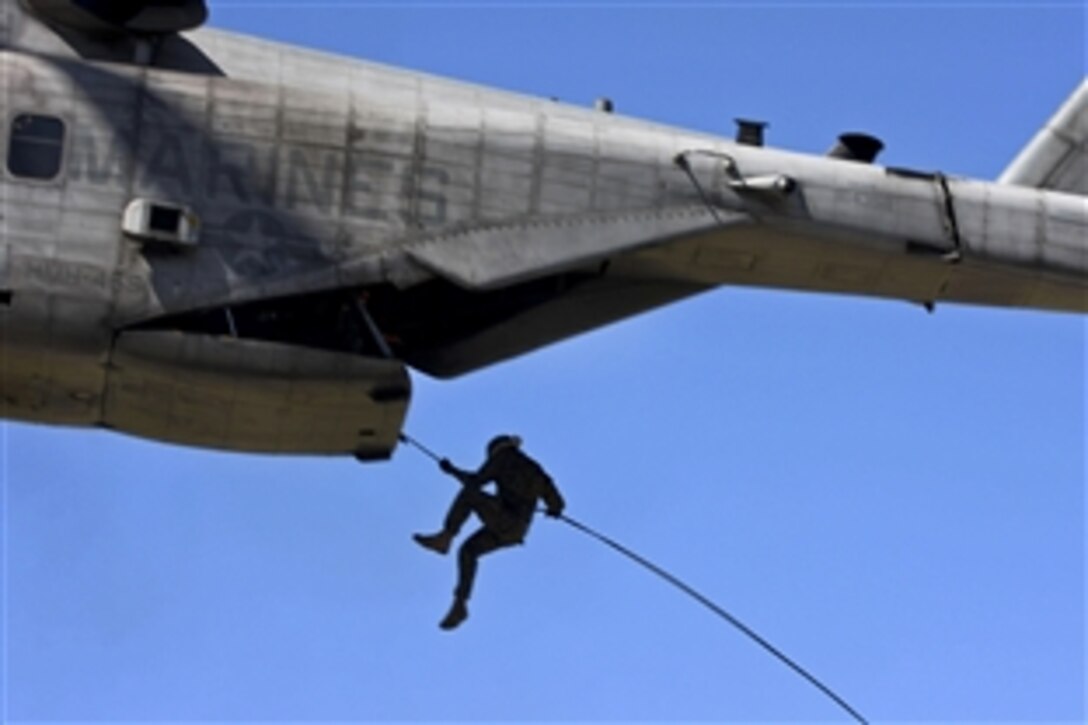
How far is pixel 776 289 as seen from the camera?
31.0 metres

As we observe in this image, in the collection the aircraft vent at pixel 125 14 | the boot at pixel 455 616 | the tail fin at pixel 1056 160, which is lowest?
the boot at pixel 455 616

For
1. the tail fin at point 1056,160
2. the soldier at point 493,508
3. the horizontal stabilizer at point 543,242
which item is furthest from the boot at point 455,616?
the tail fin at point 1056,160

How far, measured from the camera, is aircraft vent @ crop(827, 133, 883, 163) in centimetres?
3075

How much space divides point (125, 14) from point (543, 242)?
5497 millimetres

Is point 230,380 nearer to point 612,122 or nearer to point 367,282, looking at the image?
point 367,282

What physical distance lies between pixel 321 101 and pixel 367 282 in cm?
219

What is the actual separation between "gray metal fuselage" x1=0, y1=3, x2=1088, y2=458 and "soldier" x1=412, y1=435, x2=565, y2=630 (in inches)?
47.4

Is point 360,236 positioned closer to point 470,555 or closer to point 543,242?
point 543,242

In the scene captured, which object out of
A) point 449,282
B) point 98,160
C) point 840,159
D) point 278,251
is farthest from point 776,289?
point 98,160

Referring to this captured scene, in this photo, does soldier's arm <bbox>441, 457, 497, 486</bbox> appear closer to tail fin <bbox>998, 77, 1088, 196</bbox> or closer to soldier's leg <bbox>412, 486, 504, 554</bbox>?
soldier's leg <bbox>412, 486, 504, 554</bbox>

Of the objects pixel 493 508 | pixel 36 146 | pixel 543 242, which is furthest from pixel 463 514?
pixel 36 146

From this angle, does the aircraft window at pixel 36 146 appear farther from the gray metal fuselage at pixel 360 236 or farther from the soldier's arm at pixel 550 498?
the soldier's arm at pixel 550 498

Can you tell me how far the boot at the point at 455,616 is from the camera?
97.1 feet

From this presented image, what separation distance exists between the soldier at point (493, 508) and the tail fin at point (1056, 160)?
739cm
